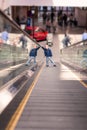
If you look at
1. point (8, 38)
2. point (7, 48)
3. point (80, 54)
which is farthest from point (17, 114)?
point (80, 54)

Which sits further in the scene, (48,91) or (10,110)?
(48,91)

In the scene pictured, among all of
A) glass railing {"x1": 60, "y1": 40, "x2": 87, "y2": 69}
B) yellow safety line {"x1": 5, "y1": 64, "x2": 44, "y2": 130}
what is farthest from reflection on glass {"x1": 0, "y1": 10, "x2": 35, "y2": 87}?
glass railing {"x1": 60, "y1": 40, "x2": 87, "y2": 69}

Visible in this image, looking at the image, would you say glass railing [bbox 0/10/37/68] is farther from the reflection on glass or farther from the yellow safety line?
the yellow safety line

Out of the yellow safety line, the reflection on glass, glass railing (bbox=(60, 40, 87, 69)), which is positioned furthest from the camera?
glass railing (bbox=(60, 40, 87, 69))

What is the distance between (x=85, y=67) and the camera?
37.3ft

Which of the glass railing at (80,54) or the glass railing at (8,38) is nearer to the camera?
the glass railing at (8,38)

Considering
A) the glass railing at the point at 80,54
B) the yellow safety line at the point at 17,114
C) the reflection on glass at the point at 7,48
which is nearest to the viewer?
the yellow safety line at the point at 17,114

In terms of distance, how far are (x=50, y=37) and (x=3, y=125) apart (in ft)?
114

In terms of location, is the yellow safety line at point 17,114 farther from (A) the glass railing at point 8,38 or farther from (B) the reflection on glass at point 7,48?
(A) the glass railing at point 8,38

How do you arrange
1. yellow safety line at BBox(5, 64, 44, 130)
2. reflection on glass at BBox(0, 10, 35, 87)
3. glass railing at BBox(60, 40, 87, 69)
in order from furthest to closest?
glass railing at BBox(60, 40, 87, 69) < reflection on glass at BBox(0, 10, 35, 87) < yellow safety line at BBox(5, 64, 44, 130)

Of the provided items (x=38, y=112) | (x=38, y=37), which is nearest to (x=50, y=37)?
(x=38, y=37)

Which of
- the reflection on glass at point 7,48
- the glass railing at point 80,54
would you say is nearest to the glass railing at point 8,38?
the reflection on glass at point 7,48

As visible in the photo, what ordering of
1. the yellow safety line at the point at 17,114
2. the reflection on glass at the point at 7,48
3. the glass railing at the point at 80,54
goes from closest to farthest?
the yellow safety line at the point at 17,114, the reflection on glass at the point at 7,48, the glass railing at the point at 80,54

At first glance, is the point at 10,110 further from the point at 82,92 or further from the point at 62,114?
the point at 82,92
